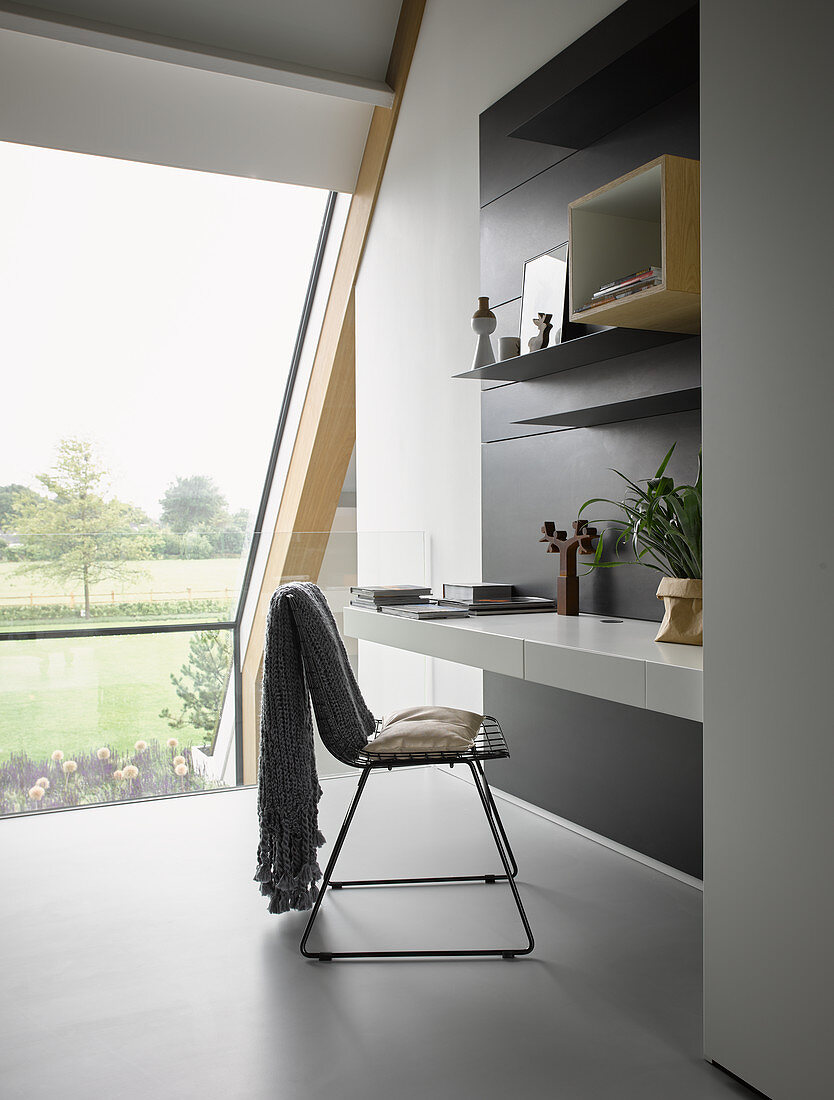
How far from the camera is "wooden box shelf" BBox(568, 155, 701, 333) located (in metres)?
2.00

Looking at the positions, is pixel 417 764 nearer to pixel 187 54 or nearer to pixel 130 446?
pixel 187 54

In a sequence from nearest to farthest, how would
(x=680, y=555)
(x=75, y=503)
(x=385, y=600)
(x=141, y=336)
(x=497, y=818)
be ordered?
(x=680, y=555), (x=497, y=818), (x=385, y=600), (x=141, y=336), (x=75, y=503)

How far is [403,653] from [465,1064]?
7.65ft

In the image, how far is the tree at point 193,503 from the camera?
517 centimetres

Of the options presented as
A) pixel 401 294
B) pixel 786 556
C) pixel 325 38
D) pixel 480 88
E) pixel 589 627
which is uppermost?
pixel 325 38

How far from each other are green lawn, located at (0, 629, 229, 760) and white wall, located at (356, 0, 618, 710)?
858 mm

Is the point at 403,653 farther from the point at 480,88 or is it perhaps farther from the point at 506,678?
the point at 480,88

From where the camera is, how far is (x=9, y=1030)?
173cm

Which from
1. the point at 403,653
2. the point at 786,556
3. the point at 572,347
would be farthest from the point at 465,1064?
the point at 403,653

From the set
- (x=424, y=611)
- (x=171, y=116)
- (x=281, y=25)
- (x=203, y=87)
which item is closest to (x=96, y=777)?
(x=424, y=611)

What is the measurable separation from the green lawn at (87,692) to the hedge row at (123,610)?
0.08 metres

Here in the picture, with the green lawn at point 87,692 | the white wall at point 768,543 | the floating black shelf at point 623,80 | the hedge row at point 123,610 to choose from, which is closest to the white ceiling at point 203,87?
the floating black shelf at point 623,80

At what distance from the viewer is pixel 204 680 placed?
3547mm

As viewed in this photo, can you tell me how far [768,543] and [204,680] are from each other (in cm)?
252
